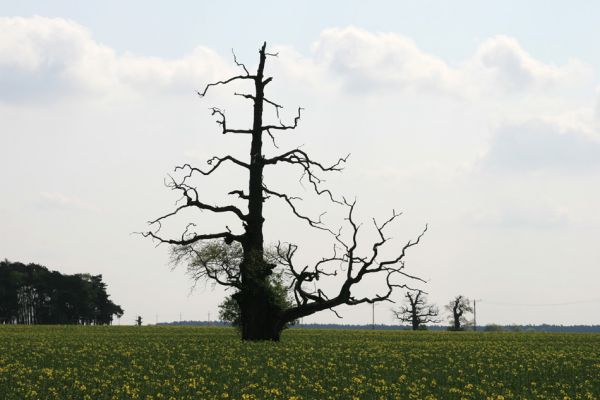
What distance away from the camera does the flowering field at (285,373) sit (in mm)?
24234

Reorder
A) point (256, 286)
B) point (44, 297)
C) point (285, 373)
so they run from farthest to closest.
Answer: point (44, 297) < point (256, 286) < point (285, 373)

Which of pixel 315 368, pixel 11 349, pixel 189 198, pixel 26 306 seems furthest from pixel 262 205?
pixel 26 306

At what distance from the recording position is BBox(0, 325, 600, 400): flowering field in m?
24.2

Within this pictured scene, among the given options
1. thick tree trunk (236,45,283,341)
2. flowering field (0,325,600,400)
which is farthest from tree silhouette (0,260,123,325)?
flowering field (0,325,600,400)

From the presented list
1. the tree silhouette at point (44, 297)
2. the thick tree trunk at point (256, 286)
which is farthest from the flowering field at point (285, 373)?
the tree silhouette at point (44, 297)

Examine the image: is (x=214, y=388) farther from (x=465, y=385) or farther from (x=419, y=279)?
(x=419, y=279)

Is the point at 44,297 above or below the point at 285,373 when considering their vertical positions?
above

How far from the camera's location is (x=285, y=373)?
29.2 m

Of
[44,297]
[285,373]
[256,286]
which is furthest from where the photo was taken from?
[44,297]

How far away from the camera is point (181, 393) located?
78.0ft

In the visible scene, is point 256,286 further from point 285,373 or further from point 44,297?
point 44,297

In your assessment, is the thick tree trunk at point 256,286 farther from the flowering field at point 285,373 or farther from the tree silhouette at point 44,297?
the tree silhouette at point 44,297

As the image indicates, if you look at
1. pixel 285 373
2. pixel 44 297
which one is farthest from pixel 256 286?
pixel 44 297

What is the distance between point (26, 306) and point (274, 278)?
113m
